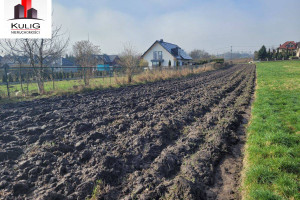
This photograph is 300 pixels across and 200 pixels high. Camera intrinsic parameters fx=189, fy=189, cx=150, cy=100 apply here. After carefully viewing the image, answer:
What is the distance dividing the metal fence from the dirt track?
5154 mm

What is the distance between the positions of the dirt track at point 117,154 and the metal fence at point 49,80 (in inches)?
203

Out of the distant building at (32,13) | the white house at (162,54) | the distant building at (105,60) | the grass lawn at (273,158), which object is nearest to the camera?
the grass lawn at (273,158)

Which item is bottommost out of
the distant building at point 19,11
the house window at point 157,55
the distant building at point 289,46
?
the distant building at point 19,11

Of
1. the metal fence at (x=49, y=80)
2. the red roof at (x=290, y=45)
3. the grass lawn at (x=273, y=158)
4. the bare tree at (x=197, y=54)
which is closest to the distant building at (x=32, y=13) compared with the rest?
the metal fence at (x=49, y=80)

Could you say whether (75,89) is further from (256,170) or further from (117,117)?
(256,170)

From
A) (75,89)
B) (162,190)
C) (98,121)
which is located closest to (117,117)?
(98,121)

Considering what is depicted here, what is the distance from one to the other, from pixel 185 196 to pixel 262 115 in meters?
4.54

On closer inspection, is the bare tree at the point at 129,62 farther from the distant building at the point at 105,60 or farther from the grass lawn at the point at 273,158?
the grass lawn at the point at 273,158

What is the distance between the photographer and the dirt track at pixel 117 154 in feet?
9.44

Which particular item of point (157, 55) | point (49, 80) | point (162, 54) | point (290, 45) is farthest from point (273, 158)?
point (290, 45)

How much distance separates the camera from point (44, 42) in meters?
12.8

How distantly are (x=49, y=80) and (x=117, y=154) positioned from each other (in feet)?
34.5

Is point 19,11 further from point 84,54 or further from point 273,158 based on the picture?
point 273,158

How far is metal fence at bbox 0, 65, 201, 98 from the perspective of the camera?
10.7 m
